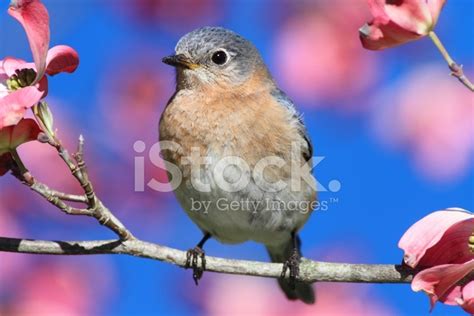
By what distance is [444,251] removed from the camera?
2.36 metres

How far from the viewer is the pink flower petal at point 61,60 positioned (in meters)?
2.53

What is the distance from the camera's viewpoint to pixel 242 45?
5.18 m

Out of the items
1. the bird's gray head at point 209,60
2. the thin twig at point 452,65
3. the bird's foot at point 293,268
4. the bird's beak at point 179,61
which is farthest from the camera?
the bird's gray head at point 209,60

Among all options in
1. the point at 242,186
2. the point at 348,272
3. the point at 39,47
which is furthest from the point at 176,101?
the point at 39,47

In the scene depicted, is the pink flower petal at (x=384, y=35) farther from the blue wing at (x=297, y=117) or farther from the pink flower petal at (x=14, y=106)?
the blue wing at (x=297, y=117)

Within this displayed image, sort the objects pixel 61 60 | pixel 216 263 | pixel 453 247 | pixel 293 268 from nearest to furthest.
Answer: pixel 453 247 → pixel 61 60 → pixel 216 263 → pixel 293 268

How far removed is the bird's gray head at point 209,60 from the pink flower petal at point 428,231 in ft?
8.63

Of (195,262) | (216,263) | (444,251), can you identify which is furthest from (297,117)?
(444,251)

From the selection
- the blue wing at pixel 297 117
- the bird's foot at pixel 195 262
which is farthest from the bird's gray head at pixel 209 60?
the bird's foot at pixel 195 262

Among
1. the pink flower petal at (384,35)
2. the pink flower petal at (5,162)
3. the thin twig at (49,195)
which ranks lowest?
the thin twig at (49,195)

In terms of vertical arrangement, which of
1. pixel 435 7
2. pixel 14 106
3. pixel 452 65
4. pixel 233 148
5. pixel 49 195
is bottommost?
pixel 49 195

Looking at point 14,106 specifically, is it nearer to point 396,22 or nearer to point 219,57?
point 396,22

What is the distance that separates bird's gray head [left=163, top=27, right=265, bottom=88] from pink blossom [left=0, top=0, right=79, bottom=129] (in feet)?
6.59

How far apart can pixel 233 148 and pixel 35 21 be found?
208 cm
